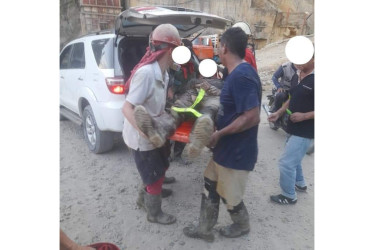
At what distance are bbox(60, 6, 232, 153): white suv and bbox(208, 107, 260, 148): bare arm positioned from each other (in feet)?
5.19

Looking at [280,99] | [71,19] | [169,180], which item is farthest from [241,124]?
[71,19]

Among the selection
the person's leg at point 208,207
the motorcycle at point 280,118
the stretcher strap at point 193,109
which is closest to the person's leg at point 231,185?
the person's leg at point 208,207

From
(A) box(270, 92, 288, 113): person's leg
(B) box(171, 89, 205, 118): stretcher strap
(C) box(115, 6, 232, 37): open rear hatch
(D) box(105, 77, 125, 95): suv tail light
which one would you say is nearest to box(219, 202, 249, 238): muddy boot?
(B) box(171, 89, 205, 118): stretcher strap

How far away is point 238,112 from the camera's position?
174 centimetres

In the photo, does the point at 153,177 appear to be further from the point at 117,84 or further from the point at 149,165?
the point at 117,84

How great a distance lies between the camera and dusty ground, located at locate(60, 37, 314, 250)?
2205mm

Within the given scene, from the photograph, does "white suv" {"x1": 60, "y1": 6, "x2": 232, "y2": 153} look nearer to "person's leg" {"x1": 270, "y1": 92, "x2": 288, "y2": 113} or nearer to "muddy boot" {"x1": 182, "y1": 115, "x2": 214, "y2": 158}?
"person's leg" {"x1": 270, "y1": 92, "x2": 288, "y2": 113}

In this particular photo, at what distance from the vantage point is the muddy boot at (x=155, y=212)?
7.63ft

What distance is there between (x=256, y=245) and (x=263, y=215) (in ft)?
1.48

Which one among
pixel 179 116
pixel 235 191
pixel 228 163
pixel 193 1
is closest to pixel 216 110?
pixel 179 116

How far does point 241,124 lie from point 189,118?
1.67ft

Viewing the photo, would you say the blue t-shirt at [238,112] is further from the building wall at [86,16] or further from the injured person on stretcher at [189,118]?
the building wall at [86,16]

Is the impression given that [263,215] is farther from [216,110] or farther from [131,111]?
[131,111]

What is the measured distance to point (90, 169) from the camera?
11.0 feet
